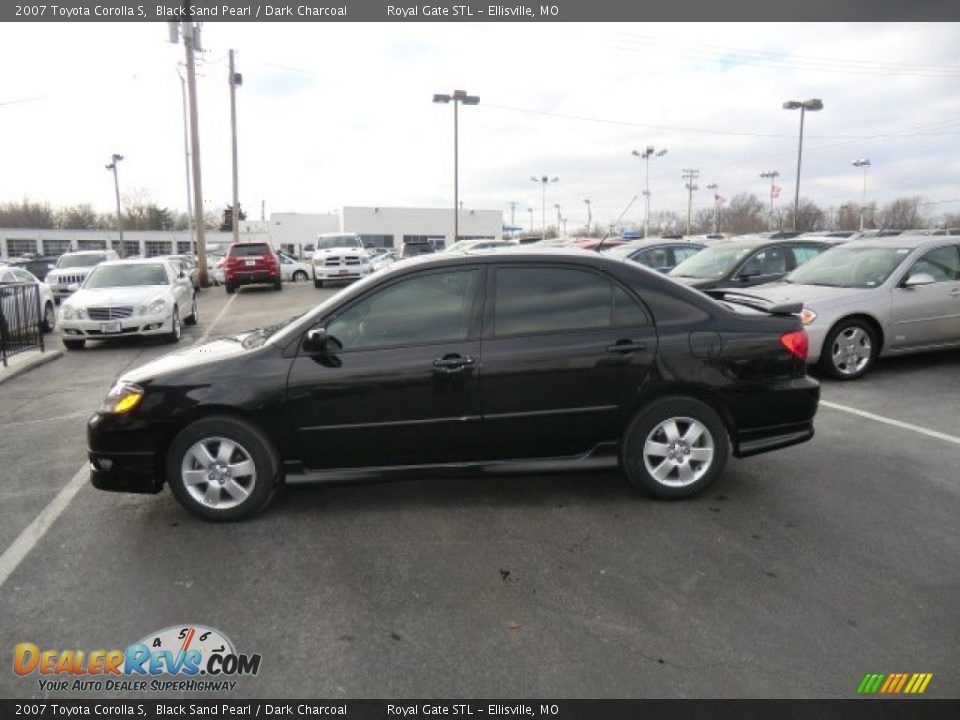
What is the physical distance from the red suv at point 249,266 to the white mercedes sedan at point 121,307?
9874 millimetres

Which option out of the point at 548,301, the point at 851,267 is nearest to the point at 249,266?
the point at 851,267

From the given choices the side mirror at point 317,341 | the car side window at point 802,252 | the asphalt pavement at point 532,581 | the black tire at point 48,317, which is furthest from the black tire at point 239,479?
the black tire at point 48,317

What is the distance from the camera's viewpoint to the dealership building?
264 ft

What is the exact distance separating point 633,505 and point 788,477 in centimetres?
133

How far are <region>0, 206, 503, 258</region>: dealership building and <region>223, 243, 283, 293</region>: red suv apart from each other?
53369mm

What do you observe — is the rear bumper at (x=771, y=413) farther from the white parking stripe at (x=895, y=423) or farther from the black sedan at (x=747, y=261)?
the black sedan at (x=747, y=261)

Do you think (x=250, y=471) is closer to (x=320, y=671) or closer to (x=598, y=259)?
(x=320, y=671)

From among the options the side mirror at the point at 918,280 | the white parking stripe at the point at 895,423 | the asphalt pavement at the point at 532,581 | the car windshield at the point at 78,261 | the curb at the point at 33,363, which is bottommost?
the curb at the point at 33,363

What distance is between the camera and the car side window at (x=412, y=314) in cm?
423

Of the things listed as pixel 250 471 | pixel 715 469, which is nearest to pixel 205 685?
pixel 250 471

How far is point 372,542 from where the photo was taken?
3.91 metres

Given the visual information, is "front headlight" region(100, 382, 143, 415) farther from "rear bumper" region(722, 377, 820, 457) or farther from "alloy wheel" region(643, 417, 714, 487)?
"rear bumper" region(722, 377, 820, 457)

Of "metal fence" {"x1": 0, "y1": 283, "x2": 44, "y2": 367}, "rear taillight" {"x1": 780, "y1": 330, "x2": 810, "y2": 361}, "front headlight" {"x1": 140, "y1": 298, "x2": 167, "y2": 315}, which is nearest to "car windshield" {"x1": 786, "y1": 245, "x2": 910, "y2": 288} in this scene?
"rear taillight" {"x1": 780, "y1": 330, "x2": 810, "y2": 361}

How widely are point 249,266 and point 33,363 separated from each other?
13.1 m
